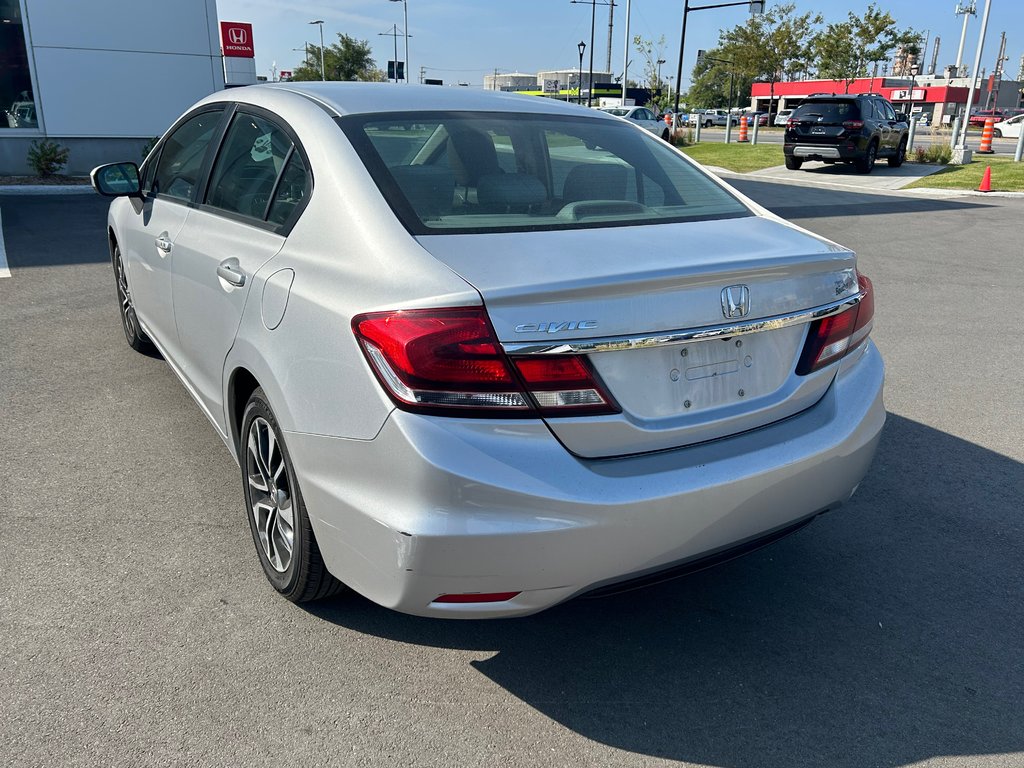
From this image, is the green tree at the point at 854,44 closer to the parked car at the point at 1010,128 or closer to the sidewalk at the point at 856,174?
the parked car at the point at 1010,128

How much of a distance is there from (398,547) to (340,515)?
10.4 inches

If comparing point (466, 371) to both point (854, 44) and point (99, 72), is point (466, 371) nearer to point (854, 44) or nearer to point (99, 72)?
point (99, 72)

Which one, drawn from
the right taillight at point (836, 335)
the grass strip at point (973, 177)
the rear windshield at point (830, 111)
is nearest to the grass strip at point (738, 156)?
the rear windshield at point (830, 111)

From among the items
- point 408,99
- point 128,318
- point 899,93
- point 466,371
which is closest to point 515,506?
point 466,371

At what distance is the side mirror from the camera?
422 centimetres

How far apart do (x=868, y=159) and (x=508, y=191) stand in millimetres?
21911

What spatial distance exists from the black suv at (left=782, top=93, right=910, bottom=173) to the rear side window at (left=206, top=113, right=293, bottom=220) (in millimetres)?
20755

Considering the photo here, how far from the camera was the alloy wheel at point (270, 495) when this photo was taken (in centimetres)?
284

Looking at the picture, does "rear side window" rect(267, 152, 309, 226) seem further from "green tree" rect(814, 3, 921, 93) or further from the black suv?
"green tree" rect(814, 3, 921, 93)

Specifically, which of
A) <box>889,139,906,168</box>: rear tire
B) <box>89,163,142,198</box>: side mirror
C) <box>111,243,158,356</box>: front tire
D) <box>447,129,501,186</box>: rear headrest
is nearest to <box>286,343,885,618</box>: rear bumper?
<box>447,129,501,186</box>: rear headrest

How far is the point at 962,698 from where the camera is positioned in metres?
2.59

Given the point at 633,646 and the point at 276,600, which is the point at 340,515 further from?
the point at 633,646

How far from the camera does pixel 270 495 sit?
2.96 m

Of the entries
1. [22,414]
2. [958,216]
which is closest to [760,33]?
[958,216]
